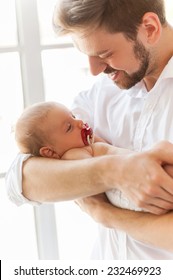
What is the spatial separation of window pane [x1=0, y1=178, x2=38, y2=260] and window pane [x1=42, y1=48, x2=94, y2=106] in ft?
2.07

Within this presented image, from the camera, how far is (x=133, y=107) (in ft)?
5.43

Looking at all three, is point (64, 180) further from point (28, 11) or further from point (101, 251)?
point (28, 11)

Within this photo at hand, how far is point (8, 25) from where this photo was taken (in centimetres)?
219

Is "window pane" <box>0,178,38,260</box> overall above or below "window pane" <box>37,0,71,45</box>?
below

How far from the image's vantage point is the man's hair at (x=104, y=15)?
147 centimetres

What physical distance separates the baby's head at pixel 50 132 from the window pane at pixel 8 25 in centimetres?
69

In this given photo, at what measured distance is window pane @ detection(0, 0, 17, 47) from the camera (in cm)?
217

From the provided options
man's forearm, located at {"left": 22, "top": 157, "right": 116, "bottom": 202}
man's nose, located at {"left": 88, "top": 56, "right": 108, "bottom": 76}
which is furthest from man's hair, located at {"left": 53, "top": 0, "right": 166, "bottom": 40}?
man's forearm, located at {"left": 22, "top": 157, "right": 116, "bottom": 202}

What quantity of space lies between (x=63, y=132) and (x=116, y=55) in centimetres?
34

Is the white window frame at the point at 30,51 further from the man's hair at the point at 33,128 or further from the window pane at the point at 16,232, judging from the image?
the man's hair at the point at 33,128

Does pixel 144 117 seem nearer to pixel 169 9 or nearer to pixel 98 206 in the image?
pixel 98 206

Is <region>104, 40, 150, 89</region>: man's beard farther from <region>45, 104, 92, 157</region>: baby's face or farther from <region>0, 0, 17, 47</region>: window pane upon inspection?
<region>0, 0, 17, 47</region>: window pane

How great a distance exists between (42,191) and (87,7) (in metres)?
0.65

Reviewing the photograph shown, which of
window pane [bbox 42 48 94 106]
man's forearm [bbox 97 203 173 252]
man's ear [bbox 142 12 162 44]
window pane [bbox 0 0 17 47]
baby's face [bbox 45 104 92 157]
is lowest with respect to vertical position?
man's forearm [bbox 97 203 173 252]
